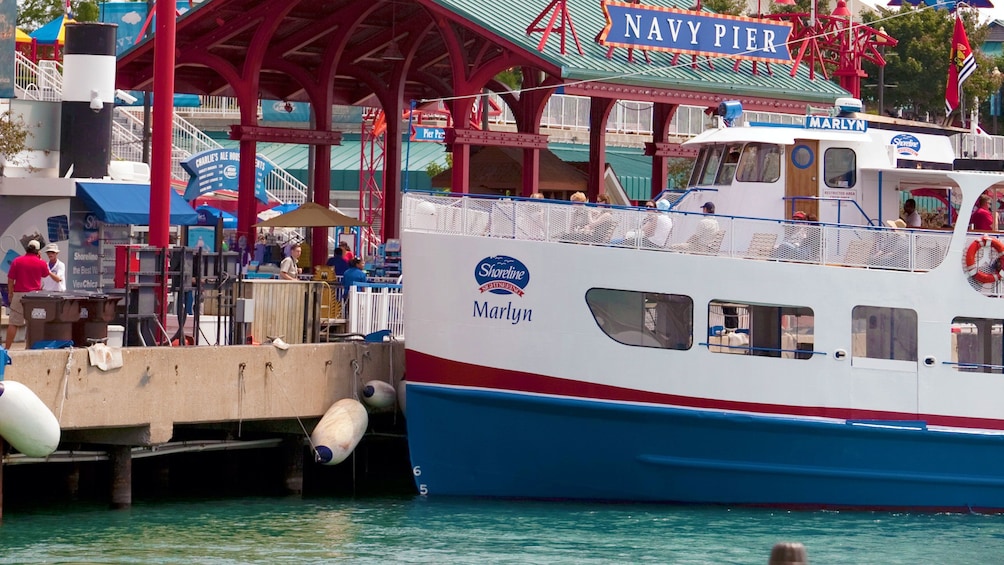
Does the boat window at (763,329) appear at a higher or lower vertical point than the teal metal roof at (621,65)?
lower

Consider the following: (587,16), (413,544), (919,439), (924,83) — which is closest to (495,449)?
(413,544)

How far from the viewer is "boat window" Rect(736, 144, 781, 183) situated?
872 inches

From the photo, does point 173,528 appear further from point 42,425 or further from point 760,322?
point 760,322

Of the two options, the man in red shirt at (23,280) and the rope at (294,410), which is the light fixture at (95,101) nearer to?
the man in red shirt at (23,280)

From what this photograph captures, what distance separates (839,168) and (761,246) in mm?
2285

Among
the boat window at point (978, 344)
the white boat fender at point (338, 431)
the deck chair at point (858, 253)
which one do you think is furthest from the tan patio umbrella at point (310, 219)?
the boat window at point (978, 344)

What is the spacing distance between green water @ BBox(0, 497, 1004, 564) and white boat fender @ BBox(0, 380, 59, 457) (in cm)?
98

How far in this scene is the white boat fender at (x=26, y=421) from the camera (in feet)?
58.2

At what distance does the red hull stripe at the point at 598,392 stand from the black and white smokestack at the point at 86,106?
7.66 metres

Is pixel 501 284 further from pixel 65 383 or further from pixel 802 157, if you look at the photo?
pixel 65 383

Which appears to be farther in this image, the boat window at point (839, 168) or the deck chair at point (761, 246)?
the boat window at point (839, 168)

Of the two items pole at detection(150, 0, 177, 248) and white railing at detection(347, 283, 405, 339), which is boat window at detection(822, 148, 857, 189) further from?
pole at detection(150, 0, 177, 248)

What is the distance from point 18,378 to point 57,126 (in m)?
8.41

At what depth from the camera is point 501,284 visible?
66.7ft
